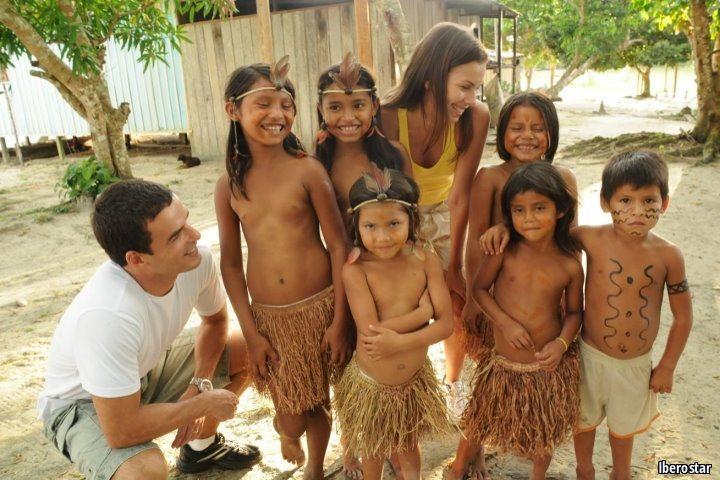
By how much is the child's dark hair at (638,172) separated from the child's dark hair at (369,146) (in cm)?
77

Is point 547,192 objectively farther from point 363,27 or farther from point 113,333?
point 363,27

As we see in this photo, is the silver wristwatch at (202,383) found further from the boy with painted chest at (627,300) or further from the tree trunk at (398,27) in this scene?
→ the tree trunk at (398,27)

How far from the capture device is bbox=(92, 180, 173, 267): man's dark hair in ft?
6.06

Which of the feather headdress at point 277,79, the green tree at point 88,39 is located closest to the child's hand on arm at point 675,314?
the feather headdress at point 277,79

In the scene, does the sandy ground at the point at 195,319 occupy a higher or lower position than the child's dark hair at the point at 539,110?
lower

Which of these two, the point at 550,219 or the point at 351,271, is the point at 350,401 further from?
the point at 550,219

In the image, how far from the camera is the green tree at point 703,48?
302 inches

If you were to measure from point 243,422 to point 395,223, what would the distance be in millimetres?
1488

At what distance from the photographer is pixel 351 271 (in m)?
1.91

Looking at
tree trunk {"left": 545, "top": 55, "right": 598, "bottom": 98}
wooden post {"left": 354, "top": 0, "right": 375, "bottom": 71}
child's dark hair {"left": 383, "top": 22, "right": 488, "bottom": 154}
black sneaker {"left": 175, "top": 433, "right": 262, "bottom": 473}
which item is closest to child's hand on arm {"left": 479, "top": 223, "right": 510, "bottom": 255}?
child's dark hair {"left": 383, "top": 22, "right": 488, "bottom": 154}

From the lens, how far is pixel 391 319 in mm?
1883

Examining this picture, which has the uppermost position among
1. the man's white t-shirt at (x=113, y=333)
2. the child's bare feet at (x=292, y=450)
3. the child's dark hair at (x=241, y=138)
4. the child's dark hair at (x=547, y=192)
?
the child's dark hair at (x=241, y=138)

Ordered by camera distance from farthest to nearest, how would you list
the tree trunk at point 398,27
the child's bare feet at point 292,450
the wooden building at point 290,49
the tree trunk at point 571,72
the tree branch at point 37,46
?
the tree trunk at point 571,72
the wooden building at point 290,49
the tree branch at point 37,46
the tree trunk at point 398,27
the child's bare feet at point 292,450

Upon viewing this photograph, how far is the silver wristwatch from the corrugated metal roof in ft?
26.9
